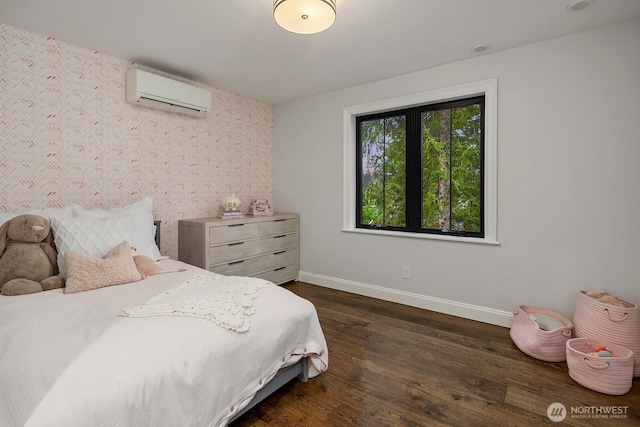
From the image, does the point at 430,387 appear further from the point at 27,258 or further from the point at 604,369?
the point at 27,258

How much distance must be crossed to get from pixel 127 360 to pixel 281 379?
887 mm

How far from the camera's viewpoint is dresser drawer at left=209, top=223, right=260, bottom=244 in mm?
3035

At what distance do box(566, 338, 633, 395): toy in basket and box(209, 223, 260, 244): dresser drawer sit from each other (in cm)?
281

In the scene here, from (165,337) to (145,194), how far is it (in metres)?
2.12

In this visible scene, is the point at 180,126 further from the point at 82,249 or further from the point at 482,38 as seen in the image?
the point at 482,38

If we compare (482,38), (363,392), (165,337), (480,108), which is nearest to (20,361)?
(165,337)

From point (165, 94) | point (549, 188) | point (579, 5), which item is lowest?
point (549, 188)

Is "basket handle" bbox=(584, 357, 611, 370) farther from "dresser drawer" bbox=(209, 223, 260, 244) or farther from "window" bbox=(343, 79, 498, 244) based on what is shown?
"dresser drawer" bbox=(209, 223, 260, 244)

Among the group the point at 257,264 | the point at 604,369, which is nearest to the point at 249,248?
the point at 257,264

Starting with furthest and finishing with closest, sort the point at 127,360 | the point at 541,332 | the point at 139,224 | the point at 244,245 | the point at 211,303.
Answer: the point at 244,245 → the point at 139,224 → the point at 541,332 → the point at 211,303 → the point at 127,360

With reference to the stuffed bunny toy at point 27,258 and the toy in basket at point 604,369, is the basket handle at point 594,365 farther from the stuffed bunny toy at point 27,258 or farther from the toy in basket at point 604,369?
the stuffed bunny toy at point 27,258

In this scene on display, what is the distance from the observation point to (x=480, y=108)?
2877 mm

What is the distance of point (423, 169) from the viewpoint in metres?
3.21

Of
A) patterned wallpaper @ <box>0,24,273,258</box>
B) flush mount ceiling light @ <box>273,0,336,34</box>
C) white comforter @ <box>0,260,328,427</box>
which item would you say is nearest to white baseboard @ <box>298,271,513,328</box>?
patterned wallpaper @ <box>0,24,273,258</box>
